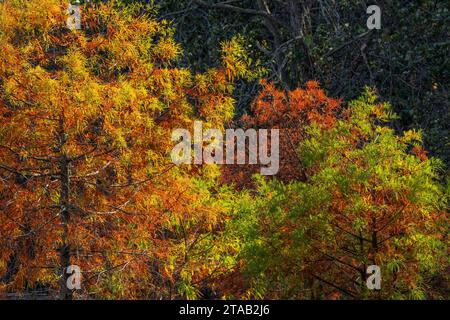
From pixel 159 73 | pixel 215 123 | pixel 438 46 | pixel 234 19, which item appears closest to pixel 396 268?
pixel 215 123

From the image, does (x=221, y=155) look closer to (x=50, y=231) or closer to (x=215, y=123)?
(x=215, y=123)

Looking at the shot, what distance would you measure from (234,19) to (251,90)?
4.25ft

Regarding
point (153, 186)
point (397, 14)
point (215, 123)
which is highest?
point (397, 14)

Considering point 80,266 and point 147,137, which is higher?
point 147,137

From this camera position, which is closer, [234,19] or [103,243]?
[103,243]

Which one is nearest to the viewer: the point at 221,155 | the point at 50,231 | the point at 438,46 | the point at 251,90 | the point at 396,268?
the point at 396,268

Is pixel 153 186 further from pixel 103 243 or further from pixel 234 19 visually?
pixel 234 19

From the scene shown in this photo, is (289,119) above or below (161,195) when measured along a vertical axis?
above

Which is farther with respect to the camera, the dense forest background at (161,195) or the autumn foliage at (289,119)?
the autumn foliage at (289,119)

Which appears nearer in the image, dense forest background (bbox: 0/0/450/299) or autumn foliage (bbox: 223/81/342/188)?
dense forest background (bbox: 0/0/450/299)

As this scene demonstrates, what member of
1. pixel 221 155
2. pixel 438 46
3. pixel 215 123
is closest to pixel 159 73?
pixel 215 123

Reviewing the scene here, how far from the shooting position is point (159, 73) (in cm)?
911

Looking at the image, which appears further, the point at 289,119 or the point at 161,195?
the point at 289,119

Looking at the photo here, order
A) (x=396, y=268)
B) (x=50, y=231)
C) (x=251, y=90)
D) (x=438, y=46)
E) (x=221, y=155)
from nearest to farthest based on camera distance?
1. (x=396, y=268)
2. (x=50, y=231)
3. (x=221, y=155)
4. (x=438, y=46)
5. (x=251, y=90)
